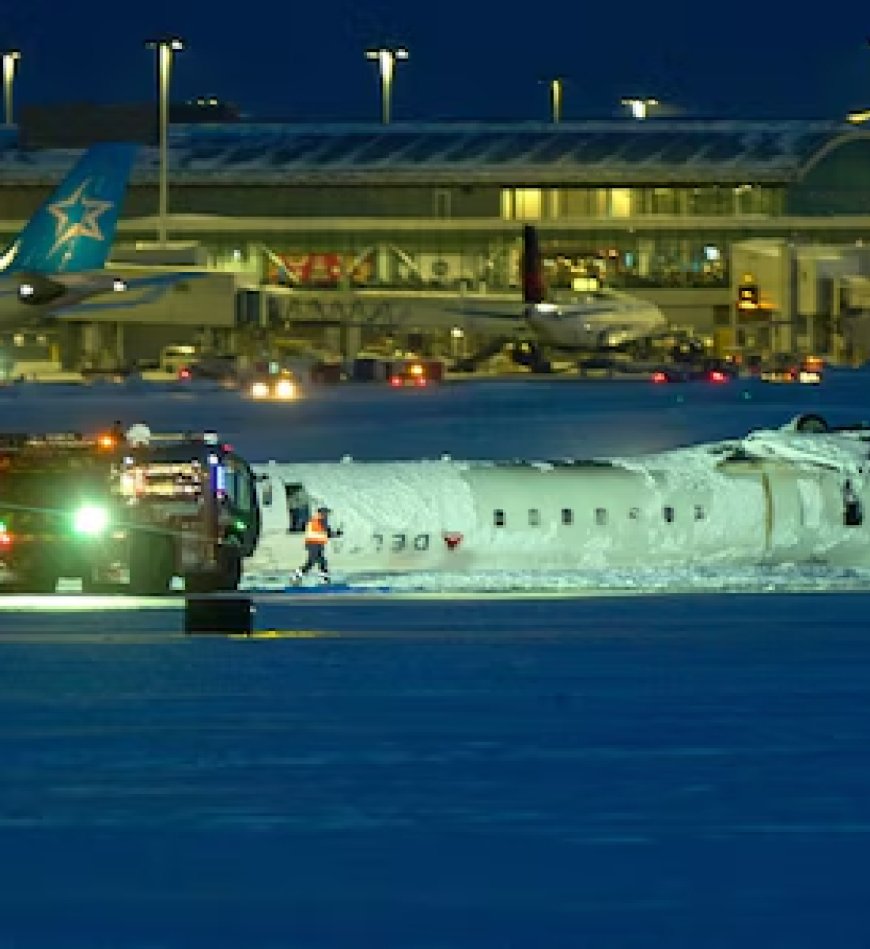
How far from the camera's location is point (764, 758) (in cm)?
1820

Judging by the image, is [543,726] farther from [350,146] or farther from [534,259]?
[350,146]

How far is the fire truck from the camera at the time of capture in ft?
117

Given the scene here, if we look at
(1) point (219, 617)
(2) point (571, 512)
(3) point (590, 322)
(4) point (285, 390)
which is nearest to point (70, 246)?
(4) point (285, 390)

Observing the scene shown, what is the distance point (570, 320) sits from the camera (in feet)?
452

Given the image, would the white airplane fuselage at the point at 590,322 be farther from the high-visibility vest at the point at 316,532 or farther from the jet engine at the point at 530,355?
Answer: the high-visibility vest at the point at 316,532

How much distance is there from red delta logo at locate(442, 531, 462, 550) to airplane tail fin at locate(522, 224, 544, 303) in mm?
97538

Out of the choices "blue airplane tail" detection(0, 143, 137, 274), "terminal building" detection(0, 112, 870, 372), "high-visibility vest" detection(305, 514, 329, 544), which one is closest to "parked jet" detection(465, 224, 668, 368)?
"terminal building" detection(0, 112, 870, 372)

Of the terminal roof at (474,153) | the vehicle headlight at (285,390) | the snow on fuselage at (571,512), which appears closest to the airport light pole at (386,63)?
the terminal roof at (474,153)

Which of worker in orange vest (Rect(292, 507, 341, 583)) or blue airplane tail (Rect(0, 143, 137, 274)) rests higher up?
blue airplane tail (Rect(0, 143, 137, 274))

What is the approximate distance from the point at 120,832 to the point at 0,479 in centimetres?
2099

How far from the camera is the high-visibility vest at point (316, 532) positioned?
39781mm

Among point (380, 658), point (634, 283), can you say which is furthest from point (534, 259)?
point (380, 658)

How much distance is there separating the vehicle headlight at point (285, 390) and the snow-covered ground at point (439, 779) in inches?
2770

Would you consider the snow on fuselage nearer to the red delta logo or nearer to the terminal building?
the red delta logo
